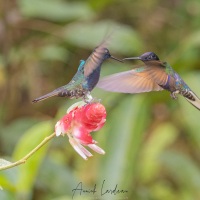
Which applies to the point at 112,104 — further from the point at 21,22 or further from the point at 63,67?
the point at 63,67

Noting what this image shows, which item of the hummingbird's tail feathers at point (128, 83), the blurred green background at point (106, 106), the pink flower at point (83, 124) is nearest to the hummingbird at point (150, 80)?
the hummingbird's tail feathers at point (128, 83)

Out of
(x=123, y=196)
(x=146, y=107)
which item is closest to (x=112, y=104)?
(x=146, y=107)

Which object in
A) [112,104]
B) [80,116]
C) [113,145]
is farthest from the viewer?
[112,104]

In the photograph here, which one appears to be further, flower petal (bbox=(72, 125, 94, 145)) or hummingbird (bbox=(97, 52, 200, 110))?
hummingbird (bbox=(97, 52, 200, 110))

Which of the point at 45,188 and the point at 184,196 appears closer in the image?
the point at 45,188

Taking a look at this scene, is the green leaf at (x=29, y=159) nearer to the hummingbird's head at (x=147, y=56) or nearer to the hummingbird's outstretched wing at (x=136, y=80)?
the hummingbird's outstretched wing at (x=136, y=80)

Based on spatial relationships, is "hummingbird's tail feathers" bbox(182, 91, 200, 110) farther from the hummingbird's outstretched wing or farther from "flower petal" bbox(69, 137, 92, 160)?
"flower petal" bbox(69, 137, 92, 160)

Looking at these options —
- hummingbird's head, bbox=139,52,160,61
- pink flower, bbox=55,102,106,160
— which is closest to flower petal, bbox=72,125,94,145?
pink flower, bbox=55,102,106,160
